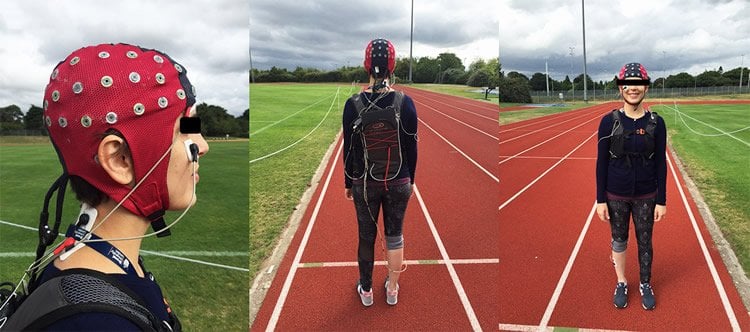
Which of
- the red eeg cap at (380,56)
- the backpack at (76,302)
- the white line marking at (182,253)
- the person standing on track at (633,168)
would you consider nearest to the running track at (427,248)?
the red eeg cap at (380,56)

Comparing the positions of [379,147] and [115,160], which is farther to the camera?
[379,147]

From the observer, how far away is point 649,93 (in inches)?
102

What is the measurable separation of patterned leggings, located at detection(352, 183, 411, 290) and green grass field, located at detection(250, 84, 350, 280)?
0.52 m

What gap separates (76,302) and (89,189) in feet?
1.03

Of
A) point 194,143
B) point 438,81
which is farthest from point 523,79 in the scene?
point 194,143

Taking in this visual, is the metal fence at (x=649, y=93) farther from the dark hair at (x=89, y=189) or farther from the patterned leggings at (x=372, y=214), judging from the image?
the dark hair at (x=89, y=189)

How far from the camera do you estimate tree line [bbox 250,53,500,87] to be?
8.13 feet

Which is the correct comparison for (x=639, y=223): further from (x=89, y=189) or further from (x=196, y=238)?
(x=196, y=238)

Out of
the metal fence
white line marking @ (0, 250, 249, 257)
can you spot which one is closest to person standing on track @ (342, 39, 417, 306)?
the metal fence

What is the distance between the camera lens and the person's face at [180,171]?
1.03 metres

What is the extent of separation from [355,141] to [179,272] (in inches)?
105

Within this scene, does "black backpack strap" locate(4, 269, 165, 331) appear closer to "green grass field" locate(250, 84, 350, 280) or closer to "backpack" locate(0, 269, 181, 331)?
"backpack" locate(0, 269, 181, 331)

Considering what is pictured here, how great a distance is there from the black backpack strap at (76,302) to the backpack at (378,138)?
142 centimetres

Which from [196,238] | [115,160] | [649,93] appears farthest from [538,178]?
[196,238]
